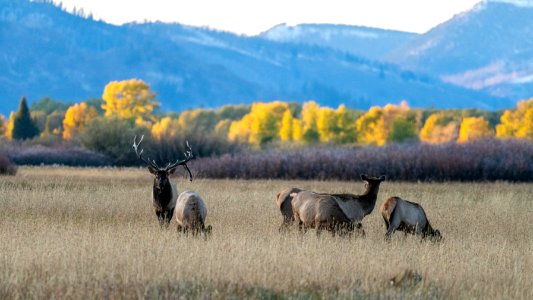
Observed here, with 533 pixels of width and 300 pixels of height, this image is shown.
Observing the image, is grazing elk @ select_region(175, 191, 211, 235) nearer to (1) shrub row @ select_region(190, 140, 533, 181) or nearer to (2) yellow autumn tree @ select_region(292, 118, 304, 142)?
(1) shrub row @ select_region(190, 140, 533, 181)

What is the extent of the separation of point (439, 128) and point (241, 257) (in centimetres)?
15096

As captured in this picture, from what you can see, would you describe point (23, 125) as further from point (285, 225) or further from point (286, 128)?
point (285, 225)

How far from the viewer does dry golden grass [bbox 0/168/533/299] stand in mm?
13461

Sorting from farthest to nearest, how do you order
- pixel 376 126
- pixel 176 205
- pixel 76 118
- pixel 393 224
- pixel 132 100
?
pixel 376 126, pixel 76 118, pixel 132 100, pixel 176 205, pixel 393 224

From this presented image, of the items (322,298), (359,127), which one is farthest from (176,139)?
(359,127)

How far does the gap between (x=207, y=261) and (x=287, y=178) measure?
2771 centimetres

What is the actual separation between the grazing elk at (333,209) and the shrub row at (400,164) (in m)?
23.0

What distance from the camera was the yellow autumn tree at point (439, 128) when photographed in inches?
6132

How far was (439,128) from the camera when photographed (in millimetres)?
164000

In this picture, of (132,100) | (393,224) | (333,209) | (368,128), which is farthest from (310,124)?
(333,209)

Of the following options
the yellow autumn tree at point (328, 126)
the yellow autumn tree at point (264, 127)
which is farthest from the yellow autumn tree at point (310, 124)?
the yellow autumn tree at point (264, 127)

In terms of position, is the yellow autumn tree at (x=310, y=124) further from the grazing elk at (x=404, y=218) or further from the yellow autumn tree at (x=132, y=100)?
the grazing elk at (x=404, y=218)

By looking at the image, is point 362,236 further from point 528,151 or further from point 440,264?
point 528,151

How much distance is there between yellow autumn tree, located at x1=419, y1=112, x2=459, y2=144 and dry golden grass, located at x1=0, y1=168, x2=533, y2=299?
129702 millimetres
